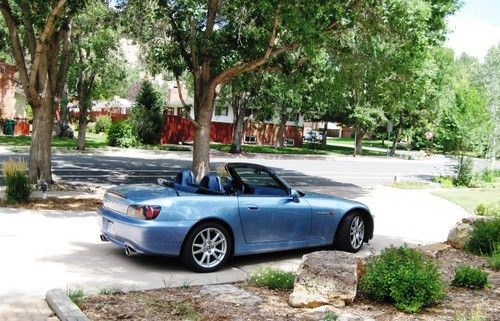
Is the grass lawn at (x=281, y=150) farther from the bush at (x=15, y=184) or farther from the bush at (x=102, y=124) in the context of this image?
the bush at (x=15, y=184)

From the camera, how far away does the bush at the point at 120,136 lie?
33.1m

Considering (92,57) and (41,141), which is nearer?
(41,141)

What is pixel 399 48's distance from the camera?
15.4 metres

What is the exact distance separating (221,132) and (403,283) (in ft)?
140

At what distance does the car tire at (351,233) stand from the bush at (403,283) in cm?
249

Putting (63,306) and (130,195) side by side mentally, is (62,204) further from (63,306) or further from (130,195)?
(63,306)

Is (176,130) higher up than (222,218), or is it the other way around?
(176,130)

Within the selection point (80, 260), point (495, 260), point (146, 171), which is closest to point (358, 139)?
point (146, 171)

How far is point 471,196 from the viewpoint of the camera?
62.4 feet

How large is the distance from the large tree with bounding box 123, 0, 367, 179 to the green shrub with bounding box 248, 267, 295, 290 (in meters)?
8.32

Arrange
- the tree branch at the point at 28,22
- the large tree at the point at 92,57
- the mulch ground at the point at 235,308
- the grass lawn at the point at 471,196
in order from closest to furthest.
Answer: the mulch ground at the point at 235,308 < the tree branch at the point at 28,22 < the grass lawn at the point at 471,196 < the large tree at the point at 92,57

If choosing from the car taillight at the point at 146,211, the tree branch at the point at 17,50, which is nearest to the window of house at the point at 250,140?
the tree branch at the point at 17,50

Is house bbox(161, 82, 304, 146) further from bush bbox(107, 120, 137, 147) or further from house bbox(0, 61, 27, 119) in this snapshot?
house bbox(0, 61, 27, 119)

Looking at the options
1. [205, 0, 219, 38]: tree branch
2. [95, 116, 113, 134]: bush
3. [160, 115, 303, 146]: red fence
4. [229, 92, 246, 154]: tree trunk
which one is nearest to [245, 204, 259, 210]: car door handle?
[205, 0, 219, 38]: tree branch
